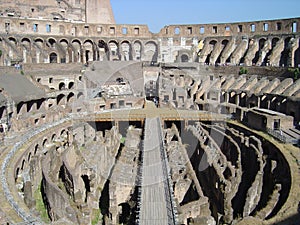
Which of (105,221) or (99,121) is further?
(99,121)

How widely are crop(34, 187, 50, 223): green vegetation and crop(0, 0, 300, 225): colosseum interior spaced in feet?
0.29

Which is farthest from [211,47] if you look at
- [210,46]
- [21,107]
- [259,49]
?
[21,107]

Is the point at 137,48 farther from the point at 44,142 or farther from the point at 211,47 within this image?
the point at 44,142

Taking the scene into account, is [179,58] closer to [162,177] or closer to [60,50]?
[60,50]

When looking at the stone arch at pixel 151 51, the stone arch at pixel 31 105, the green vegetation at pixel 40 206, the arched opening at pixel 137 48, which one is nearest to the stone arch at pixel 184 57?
the stone arch at pixel 151 51

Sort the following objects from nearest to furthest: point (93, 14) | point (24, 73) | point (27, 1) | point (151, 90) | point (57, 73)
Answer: point (24, 73), point (57, 73), point (151, 90), point (27, 1), point (93, 14)

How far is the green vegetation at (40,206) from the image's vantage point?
1679cm

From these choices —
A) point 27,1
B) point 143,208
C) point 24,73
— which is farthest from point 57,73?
point 143,208

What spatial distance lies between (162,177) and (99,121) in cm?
1481

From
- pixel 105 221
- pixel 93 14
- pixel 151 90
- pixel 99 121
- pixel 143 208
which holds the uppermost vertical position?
pixel 93 14

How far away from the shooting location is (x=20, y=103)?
1181 inches

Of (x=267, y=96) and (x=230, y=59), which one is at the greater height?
(x=230, y=59)

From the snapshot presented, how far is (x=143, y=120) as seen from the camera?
3044 cm

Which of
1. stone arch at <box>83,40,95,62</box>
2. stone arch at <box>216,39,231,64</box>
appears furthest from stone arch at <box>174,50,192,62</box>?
stone arch at <box>83,40,95,62</box>
